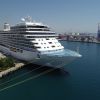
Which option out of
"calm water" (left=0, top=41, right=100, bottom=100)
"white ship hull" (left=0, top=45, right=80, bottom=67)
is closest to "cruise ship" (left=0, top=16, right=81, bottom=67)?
"white ship hull" (left=0, top=45, right=80, bottom=67)

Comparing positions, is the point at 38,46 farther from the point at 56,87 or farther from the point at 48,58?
the point at 56,87

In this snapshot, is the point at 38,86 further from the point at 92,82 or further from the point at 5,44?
the point at 5,44

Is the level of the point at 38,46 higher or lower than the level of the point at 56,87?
higher

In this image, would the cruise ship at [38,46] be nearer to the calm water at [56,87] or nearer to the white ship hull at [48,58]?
the white ship hull at [48,58]

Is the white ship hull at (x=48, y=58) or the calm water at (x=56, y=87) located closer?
the calm water at (x=56, y=87)

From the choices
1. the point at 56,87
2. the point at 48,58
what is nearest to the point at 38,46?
the point at 48,58

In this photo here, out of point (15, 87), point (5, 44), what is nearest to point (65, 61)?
point (15, 87)

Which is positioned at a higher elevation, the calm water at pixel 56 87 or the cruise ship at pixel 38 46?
the cruise ship at pixel 38 46

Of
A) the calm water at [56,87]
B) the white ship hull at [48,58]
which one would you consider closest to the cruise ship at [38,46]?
the white ship hull at [48,58]

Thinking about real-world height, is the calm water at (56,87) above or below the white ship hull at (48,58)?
below

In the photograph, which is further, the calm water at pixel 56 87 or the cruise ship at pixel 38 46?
the cruise ship at pixel 38 46
